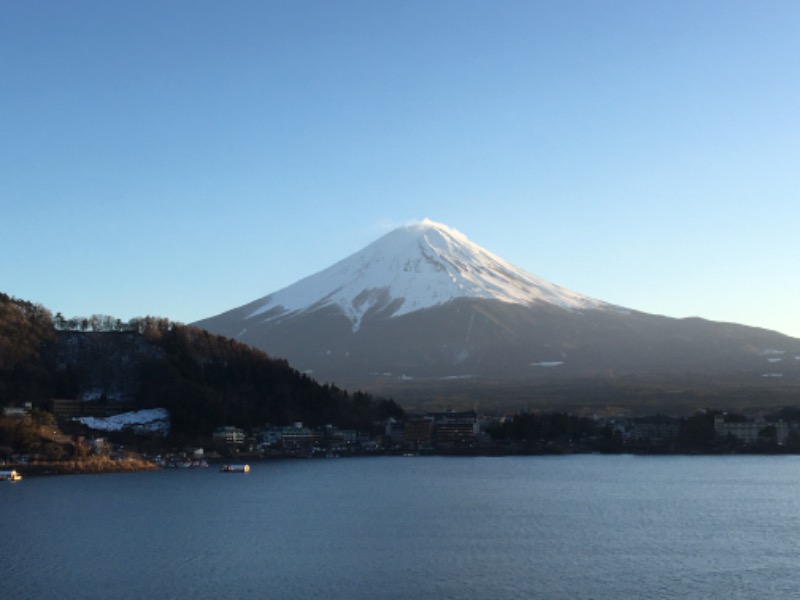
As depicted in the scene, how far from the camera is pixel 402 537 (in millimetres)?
19828

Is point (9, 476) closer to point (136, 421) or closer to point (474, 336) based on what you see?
point (136, 421)

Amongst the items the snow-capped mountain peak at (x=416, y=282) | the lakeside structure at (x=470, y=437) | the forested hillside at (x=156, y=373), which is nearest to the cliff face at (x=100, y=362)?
the forested hillside at (x=156, y=373)

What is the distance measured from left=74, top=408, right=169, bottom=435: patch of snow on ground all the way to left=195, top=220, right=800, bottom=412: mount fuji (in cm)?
2908

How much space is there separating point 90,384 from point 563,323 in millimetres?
55394

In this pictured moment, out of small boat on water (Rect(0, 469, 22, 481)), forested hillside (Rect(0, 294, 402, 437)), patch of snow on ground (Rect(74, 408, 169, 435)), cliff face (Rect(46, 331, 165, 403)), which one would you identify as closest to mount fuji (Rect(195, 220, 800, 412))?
forested hillside (Rect(0, 294, 402, 437))

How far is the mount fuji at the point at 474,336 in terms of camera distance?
77.2 meters

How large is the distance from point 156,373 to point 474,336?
48939mm

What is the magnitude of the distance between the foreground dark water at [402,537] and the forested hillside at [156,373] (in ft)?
38.6

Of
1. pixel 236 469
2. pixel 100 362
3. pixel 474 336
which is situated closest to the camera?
pixel 236 469

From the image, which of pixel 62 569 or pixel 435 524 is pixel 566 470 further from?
pixel 62 569

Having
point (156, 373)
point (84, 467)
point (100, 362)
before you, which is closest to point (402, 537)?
point (84, 467)

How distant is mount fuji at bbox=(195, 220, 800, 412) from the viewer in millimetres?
77250

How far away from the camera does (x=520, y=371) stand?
278 feet

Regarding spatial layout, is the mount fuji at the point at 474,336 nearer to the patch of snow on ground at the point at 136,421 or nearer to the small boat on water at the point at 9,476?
the patch of snow on ground at the point at 136,421
